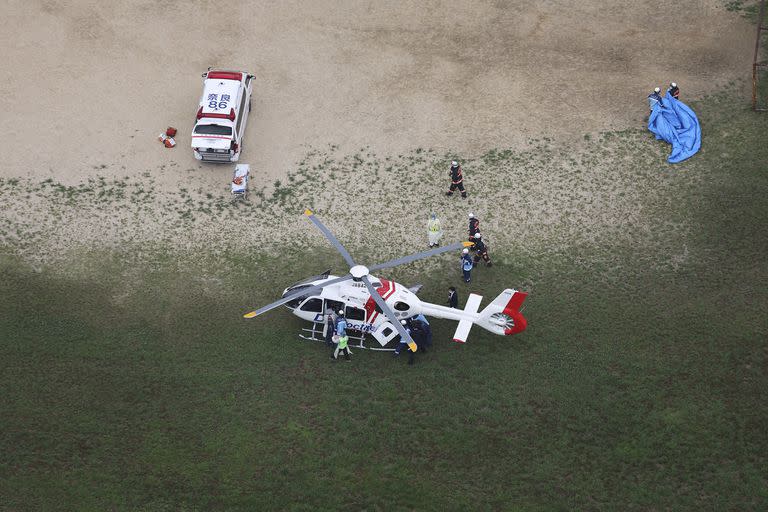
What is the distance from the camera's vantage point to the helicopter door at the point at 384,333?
25656mm

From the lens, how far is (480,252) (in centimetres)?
2794

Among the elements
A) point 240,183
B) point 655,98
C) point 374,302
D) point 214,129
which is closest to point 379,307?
point 374,302

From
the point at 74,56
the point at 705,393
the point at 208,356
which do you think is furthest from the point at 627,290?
the point at 74,56

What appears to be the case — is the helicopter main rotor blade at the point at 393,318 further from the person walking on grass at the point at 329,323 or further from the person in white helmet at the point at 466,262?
the person in white helmet at the point at 466,262

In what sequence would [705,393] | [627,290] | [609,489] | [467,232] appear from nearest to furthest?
[609,489]
[705,393]
[627,290]
[467,232]

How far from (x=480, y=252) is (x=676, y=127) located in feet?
35.0

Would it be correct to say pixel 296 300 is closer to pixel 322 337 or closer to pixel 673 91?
pixel 322 337

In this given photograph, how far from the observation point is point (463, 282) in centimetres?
2809

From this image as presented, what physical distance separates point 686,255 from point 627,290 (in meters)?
2.88

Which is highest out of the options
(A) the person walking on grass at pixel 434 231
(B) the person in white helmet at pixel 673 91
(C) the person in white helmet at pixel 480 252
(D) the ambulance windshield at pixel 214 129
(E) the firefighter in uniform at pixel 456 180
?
(B) the person in white helmet at pixel 673 91

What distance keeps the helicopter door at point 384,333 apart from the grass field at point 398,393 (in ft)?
2.33

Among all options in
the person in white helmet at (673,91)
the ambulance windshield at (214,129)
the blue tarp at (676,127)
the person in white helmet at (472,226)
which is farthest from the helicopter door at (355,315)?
the person in white helmet at (673,91)

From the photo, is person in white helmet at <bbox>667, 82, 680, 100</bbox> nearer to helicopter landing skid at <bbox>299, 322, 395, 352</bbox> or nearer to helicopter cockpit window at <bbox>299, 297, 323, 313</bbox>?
helicopter landing skid at <bbox>299, 322, 395, 352</bbox>

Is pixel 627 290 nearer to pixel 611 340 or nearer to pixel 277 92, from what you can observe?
pixel 611 340
